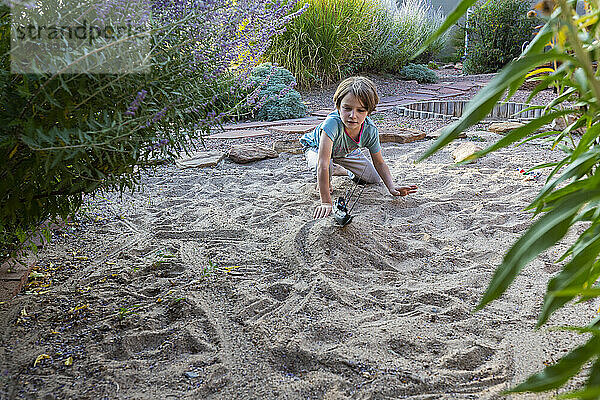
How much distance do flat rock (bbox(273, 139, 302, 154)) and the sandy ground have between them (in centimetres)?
160

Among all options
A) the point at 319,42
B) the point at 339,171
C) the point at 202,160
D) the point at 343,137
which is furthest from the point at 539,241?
the point at 319,42

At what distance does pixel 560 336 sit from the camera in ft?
5.38

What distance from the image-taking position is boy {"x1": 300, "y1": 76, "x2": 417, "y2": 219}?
3131 millimetres

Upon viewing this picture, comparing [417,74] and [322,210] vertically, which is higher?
[417,74]

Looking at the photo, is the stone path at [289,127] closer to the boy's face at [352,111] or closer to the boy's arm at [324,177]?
the boy's arm at [324,177]

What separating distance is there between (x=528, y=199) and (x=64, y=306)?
2608 millimetres

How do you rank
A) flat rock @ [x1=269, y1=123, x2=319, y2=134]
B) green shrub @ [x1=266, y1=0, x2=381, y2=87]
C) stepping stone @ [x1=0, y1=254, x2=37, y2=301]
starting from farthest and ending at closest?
green shrub @ [x1=266, y1=0, x2=381, y2=87] → flat rock @ [x1=269, y1=123, x2=319, y2=134] → stepping stone @ [x1=0, y1=254, x2=37, y2=301]

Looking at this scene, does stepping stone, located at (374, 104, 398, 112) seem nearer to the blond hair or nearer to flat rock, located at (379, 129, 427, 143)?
flat rock, located at (379, 129, 427, 143)

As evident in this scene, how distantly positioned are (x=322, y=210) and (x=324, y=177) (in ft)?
0.86

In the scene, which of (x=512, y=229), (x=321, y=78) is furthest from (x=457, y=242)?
(x=321, y=78)

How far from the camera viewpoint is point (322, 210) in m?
2.90

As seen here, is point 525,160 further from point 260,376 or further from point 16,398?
point 16,398

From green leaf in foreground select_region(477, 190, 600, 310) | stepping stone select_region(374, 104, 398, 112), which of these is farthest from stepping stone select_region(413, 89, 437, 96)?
green leaf in foreground select_region(477, 190, 600, 310)

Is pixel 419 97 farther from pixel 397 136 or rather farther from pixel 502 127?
pixel 397 136
